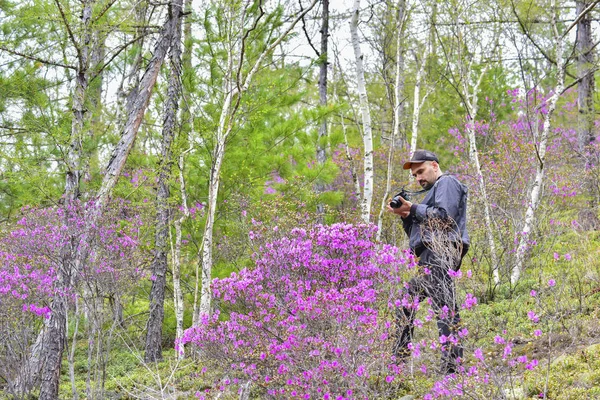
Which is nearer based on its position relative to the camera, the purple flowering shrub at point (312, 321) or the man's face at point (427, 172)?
the purple flowering shrub at point (312, 321)

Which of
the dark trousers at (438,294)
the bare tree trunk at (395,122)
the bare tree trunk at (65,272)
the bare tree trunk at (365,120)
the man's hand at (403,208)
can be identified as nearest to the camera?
the dark trousers at (438,294)

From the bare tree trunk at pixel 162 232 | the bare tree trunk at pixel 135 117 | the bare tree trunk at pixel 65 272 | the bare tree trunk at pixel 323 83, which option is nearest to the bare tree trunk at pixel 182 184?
the bare tree trunk at pixel 162 232

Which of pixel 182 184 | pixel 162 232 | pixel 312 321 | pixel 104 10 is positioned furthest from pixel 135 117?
pixel 312 321

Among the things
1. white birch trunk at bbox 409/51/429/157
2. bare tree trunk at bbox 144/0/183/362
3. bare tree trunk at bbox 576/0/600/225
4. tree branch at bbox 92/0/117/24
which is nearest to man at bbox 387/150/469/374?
tree branch at bbox 92/0/117/24

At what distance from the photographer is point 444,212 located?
364cm

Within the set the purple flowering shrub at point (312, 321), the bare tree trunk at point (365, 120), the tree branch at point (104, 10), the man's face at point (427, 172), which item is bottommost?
the purple flowering shrub at point (312, 321)

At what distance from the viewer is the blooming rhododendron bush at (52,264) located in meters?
4.98

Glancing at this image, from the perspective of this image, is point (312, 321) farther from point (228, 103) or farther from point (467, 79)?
point (467, 79)

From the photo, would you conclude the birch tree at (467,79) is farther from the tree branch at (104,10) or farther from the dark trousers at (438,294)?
the tree branch at (104,10)

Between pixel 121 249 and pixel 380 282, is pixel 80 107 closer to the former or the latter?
pixel 121 249

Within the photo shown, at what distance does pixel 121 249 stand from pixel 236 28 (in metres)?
3.20

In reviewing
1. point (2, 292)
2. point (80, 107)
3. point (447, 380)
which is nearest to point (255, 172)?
point (80, 107)

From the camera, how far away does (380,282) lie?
14.2 ft

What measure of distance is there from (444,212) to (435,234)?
20cm
